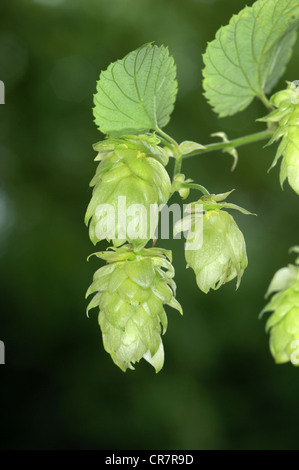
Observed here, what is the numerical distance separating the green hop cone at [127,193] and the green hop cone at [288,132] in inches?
6.4

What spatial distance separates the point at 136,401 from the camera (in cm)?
371

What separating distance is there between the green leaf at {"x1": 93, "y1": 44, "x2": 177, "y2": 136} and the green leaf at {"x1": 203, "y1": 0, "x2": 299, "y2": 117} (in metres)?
0.13

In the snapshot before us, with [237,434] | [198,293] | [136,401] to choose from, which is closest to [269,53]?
[198,293]

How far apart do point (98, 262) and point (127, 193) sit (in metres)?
2.62

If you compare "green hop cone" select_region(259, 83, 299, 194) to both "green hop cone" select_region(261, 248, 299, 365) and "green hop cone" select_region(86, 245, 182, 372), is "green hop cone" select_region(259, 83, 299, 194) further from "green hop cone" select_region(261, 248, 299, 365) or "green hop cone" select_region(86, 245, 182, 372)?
"green hop cone" select_region(261, 248, 299, 365)

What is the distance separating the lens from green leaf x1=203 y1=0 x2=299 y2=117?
86 cm

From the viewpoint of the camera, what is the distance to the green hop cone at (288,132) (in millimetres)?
764

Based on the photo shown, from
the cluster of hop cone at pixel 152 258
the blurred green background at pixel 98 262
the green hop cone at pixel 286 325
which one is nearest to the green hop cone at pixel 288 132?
the cluster of hop cone at pixel 152 258

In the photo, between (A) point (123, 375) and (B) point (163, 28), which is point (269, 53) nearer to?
(B) point (163, 28)

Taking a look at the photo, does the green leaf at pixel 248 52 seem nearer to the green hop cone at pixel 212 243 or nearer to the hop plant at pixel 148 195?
the hop plant at pixel 148 195

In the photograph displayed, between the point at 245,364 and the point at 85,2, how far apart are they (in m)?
2.62

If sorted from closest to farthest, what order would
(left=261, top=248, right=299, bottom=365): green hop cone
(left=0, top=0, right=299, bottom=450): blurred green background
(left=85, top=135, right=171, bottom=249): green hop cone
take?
(left=85, top=135, right=171, bottom=249): green hop cone → (left=261, top=248, right=299, bottom=365): green hop cone → (left=0, top=0, right=299, bottom=450): blurred green background

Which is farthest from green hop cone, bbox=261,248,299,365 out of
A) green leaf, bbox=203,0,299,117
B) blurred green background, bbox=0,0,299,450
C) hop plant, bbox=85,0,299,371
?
blurred green background, bbox=0,0,299,450
